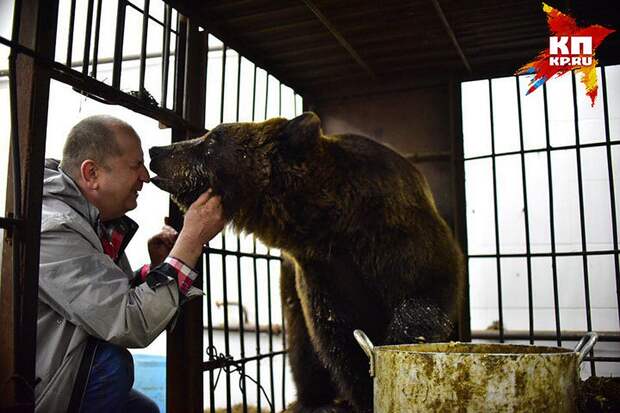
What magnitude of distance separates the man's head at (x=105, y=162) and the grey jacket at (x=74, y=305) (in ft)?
0.96

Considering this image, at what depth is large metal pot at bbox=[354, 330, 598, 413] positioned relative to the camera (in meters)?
1.88

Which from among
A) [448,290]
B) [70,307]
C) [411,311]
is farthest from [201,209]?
[448,290]

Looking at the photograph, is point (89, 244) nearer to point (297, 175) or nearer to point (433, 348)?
point (297, 175)

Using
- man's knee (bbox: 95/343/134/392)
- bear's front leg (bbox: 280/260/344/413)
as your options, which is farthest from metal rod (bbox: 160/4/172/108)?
bear's front leg (bbox: 280/260/344/413)

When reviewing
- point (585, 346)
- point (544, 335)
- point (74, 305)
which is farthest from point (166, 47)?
point (544, 335)

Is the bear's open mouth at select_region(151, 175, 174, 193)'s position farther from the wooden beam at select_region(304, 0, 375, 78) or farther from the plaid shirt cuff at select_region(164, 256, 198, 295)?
the wooden beam at select_region(304, 0, 375, 78)

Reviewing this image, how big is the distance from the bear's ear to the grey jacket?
1207mm

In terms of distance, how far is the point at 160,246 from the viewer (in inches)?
131

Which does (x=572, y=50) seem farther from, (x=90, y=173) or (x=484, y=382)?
(x=90, y=173)

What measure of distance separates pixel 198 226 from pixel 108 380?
0.83 meters

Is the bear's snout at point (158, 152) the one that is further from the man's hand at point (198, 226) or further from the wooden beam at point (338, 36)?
the wooden beam at point (338, 36)

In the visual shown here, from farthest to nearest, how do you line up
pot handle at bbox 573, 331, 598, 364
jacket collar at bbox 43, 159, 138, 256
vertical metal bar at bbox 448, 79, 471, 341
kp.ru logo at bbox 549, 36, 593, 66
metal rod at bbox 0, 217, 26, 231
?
vertical metal bar at bbox 448, 79, 471, 341 → kp.ru logo at bbox 549, 36, 593, 66 → jacket collar at bbox 43, 159, 138, 256 → metal rod at bbox 0, 217, 26, 231 → pot handle at bbox 573, 331, 598, 364

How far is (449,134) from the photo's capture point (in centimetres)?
490

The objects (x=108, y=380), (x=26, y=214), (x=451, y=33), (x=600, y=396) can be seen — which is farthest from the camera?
(x=451, y=33)
